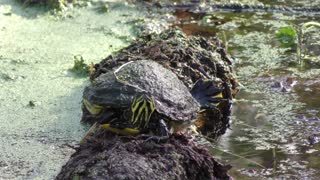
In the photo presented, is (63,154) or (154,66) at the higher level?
(154,66)

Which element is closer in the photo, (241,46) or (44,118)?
(44,118)

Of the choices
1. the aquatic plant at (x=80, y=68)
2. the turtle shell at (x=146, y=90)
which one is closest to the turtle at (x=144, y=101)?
the turtle shell at (x=146, y=90)

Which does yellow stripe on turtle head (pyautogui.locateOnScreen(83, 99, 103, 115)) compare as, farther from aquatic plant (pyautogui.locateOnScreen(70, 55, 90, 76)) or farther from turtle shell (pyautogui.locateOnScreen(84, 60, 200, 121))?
aquatic plant (pyautogui.locateOnScreen(70, 55, 90, 76))

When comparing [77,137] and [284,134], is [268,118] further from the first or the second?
[77,137]

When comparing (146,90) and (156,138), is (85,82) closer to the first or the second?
(146,90)

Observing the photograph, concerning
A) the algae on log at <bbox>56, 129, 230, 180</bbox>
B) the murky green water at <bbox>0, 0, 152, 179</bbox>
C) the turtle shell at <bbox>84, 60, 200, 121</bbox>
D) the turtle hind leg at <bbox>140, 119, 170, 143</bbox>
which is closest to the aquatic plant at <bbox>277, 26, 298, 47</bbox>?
the murky green water at <bbox>0, 0, 152, 179</bbox>

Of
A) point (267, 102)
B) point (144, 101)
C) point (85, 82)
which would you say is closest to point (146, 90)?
point (144, 101)

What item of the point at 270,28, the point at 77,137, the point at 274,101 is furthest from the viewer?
the point at 270,28

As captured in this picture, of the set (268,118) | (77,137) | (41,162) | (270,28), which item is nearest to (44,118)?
(77,137)
